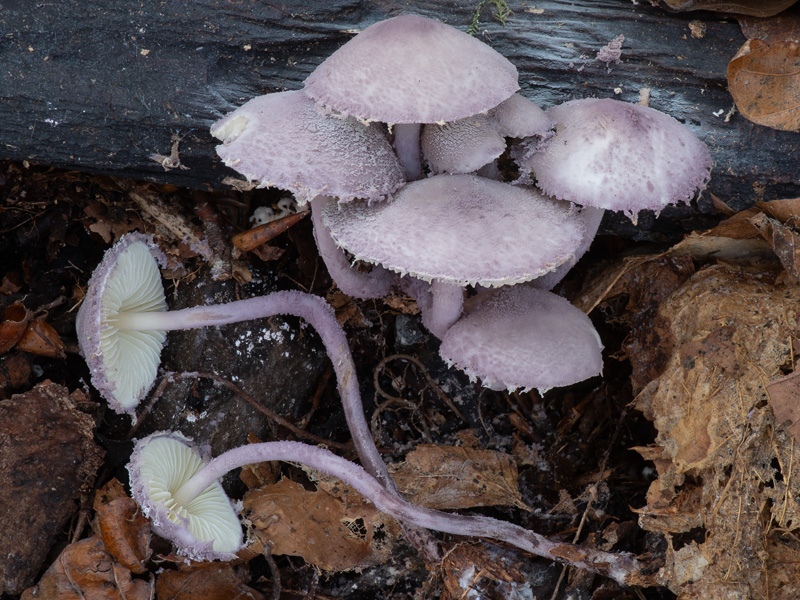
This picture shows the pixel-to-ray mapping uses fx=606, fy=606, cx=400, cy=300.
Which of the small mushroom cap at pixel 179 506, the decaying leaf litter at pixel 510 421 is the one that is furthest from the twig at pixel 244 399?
the small mushroom cap at pixel 179 506

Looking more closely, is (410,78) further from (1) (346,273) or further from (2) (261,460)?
(2) (261,460)

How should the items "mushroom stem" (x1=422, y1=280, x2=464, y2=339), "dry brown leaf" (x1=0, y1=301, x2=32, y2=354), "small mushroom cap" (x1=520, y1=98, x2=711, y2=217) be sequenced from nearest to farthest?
Result: "small mushroom cap" (x1=520, y1=98, x2=711, y2=217) → "mushroom stem" (x1=422, y1=280, x2=464, y2=339) → "dry brown leaf" (x1=0, y1=301, x2=32, y2=354)

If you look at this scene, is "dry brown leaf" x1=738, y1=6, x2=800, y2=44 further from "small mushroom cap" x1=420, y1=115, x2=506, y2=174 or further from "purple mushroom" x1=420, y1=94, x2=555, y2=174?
"small mushroom cap" x1=420, y1=115, x2=506, y2=174

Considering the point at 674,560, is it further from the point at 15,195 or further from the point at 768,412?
the point at 15,195

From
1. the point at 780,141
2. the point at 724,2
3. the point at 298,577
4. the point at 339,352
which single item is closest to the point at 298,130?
the point at 339,352

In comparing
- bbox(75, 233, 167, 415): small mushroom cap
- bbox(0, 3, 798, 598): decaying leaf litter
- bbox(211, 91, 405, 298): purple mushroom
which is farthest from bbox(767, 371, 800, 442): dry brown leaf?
bbox(75, 233, 167, 415): small mushroom cap

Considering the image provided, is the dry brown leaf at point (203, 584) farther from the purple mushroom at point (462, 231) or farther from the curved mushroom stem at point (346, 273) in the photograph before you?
the purple mushroom at point (462, 231)
